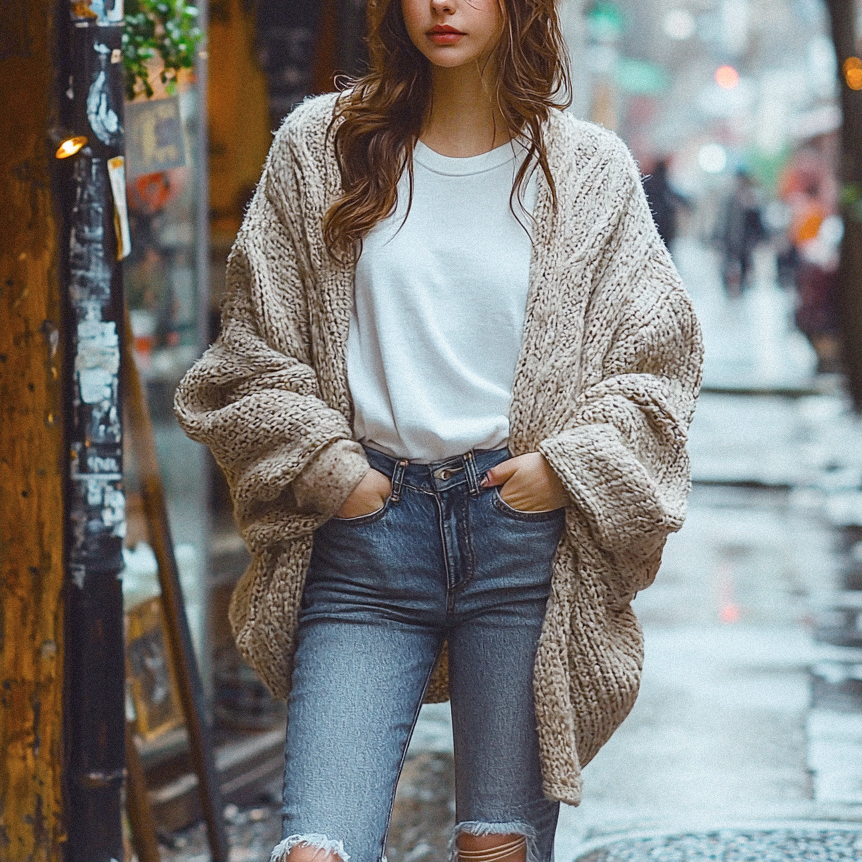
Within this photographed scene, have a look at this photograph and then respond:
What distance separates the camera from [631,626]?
2.67 m

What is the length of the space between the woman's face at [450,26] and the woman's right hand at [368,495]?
2.34ft

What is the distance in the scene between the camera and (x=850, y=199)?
38.4 ft

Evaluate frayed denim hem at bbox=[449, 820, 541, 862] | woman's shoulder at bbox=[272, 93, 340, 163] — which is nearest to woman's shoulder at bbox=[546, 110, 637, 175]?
woman's shoulder at bbox=[272, 93, 340, 163]

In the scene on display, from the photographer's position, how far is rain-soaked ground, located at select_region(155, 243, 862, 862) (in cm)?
441

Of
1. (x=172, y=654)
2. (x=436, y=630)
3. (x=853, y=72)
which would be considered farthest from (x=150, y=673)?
(x=853, y=72)

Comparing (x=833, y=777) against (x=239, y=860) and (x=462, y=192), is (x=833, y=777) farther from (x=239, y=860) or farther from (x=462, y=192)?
(x=462, y=192)

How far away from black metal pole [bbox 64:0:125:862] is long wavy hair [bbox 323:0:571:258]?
59cm

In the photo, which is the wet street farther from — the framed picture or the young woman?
the young woman

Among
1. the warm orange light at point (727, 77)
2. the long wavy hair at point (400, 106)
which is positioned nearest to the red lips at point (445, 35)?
the long wavy hair at point (400, 106)

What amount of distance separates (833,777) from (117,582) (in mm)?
2813

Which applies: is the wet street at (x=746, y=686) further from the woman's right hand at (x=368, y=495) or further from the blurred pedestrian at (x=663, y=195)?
the blurred pedestrian at (x=663, y=195)

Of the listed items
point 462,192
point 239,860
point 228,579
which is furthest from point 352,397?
point 228,579

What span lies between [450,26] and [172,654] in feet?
6.85

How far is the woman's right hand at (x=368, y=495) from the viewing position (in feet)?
8.11
